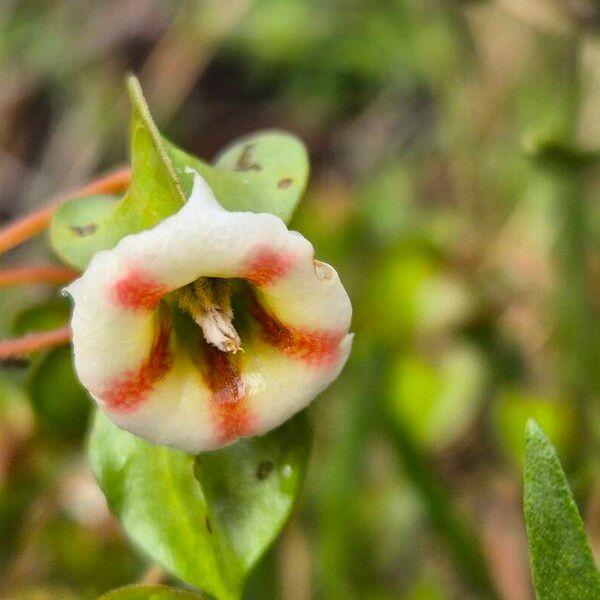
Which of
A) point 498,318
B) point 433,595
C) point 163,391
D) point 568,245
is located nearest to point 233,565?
point 163,391

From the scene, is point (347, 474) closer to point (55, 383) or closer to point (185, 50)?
point (55, 383)

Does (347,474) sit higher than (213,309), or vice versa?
(213,309)

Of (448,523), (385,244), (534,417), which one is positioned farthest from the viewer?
(385,244)

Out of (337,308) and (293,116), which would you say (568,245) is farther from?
(293,116)

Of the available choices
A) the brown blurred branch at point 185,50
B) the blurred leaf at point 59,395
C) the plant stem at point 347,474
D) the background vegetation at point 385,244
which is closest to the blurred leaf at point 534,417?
the background vegetation at point 385,244

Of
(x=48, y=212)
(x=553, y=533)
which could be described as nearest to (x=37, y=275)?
(x=48, y=212)

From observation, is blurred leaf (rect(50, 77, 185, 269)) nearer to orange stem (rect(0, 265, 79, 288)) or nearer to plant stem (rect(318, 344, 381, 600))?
orange stem (rect(0, 265, 79, 288))
